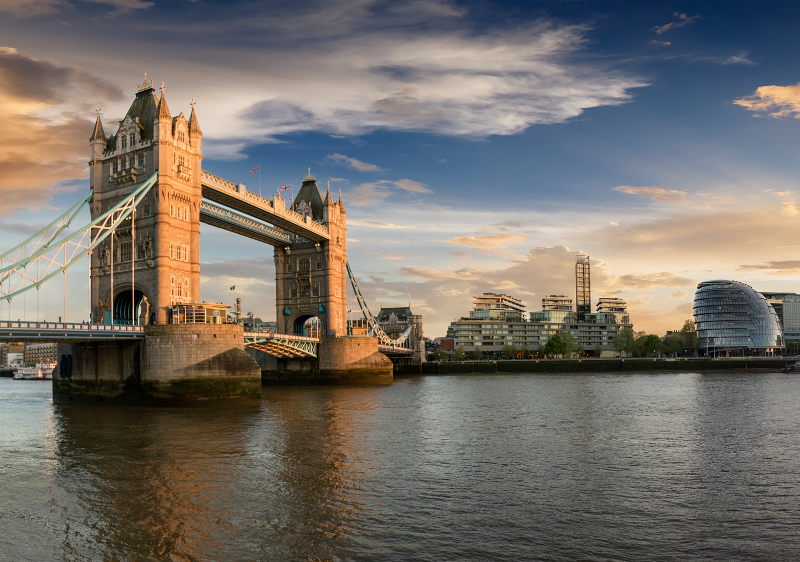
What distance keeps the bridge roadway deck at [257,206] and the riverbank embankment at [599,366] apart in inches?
1867

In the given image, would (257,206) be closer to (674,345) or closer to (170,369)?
(170,369)

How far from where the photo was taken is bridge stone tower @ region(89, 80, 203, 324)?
52969mm

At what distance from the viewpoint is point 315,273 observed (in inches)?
3474

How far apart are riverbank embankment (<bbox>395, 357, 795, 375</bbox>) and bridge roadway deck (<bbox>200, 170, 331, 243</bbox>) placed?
47.4 metres

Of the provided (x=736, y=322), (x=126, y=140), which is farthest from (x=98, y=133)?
(x=736, y=322)

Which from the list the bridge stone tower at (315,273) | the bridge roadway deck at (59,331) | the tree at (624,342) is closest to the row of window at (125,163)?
the bridge roadway deck at (59,331)

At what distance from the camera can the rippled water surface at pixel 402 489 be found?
1477 centimetres

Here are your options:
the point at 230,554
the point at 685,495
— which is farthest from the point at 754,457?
the point at 230,554

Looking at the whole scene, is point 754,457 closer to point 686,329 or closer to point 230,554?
point 230,554

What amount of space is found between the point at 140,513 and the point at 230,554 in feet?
15.1

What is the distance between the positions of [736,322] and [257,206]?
524 ft

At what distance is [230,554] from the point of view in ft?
46.4

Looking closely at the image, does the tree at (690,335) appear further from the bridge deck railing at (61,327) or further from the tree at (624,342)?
the bridge deck railing at (61,327)

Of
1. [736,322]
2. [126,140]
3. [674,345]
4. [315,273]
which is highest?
[126,140]
